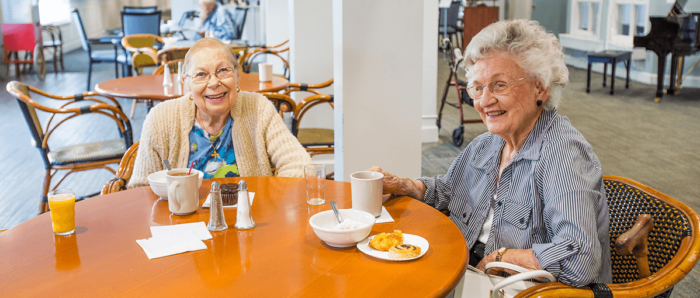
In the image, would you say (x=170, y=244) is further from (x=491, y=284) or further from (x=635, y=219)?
(x=635, y=219)

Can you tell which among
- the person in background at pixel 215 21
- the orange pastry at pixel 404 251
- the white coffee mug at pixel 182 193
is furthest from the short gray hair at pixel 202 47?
Result: the person in background at pixel 215 21

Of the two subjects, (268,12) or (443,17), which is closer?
(268,12)

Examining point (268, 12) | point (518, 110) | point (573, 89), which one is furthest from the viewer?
point (573, 89)

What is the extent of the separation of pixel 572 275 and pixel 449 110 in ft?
18.9

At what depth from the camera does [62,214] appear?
4.46 feet

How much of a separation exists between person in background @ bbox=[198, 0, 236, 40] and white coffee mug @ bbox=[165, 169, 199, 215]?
6329mm

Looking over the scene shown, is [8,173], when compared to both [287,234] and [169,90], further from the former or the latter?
[287,234]

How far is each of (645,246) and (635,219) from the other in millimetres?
200

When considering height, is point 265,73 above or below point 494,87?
below

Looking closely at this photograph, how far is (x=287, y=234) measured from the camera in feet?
4.46

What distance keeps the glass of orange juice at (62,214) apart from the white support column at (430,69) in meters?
3.82

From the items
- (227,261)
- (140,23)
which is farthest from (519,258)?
(140,23)

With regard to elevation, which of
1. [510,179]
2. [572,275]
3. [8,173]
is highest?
[510,179]

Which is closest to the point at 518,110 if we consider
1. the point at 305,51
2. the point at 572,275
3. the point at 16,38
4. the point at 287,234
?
the point at 572,275
